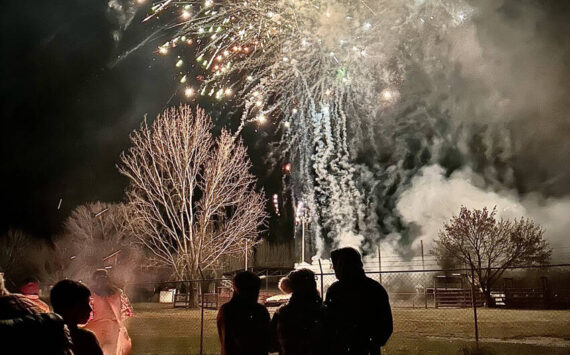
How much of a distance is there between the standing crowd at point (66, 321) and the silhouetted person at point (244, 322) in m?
1.17

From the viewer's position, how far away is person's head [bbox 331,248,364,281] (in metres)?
3.93

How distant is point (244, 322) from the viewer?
13.5 feet

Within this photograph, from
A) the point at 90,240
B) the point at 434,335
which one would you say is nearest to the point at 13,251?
the point at 90,240

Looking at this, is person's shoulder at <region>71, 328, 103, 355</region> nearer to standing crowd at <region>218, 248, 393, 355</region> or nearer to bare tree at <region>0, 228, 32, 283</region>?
standing crowd at <region>218, 248, 393, 355</region>

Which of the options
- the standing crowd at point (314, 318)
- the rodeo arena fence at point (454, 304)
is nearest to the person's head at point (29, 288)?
the standing crowd at point (314, 318)

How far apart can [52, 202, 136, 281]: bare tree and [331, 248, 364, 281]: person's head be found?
3985cm

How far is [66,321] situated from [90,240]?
43.2 m

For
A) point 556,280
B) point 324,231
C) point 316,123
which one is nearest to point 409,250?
point 324,231

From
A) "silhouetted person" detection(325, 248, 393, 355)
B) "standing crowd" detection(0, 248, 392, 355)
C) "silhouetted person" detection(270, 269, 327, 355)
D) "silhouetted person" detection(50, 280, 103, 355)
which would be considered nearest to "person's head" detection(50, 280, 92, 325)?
"silhouetted person" detection(50, 280, 103, 355)

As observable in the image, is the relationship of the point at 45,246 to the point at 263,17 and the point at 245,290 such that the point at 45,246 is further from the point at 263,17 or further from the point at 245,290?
the point at 245,290

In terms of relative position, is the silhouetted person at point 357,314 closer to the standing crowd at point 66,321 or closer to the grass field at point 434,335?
the standing crowd at point 66,321

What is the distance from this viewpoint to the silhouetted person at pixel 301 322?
4.00 meters

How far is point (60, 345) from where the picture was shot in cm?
178

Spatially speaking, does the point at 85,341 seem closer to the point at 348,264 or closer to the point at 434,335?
the point at 348,264
